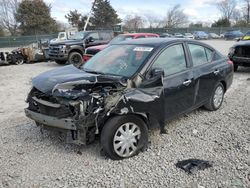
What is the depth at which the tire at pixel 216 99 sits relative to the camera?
537 centimetres

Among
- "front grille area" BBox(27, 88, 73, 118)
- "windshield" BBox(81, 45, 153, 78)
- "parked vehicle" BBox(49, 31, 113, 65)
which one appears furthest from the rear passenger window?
"parked vehicle" BBox(49, 31, 113, 65)

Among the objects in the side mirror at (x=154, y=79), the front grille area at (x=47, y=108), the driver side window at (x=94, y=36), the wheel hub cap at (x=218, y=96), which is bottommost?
the wheel hub cap at (x=218, y=96)

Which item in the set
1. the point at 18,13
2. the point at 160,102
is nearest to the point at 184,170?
the point at 160,102

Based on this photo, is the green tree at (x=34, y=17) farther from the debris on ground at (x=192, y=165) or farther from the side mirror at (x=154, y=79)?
the debris on ground at (x=192, y=165)

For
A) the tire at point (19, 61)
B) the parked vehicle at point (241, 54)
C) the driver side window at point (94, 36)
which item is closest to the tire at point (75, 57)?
the driver side window at point (94, 36)

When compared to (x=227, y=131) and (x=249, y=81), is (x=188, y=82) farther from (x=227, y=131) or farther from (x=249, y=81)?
(x=249, y=81)

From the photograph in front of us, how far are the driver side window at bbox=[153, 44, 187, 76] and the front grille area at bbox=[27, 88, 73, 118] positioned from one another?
1.47 metres

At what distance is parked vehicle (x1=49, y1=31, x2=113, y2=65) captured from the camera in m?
13.1

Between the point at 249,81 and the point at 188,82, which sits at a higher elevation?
the point at 188,82

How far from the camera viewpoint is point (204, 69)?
4891mm

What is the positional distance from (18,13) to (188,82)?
47.0 m

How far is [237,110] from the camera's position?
5.68 meters

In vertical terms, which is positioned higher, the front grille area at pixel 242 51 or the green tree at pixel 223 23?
the green tree at pixel 223 23

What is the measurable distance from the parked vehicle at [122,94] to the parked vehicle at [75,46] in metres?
Answer: 8.71
